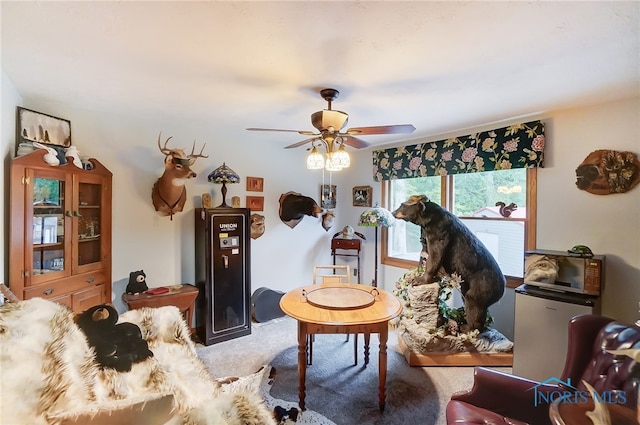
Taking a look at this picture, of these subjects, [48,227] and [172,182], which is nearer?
[48,227]

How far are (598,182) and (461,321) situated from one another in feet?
5.88

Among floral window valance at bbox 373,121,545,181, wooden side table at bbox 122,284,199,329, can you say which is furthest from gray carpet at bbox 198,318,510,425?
floral window valance at bbox 373,121,545,181

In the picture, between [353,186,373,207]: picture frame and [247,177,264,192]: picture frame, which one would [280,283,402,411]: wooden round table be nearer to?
[247,177,264,192]: picture frame

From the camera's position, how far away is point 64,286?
88.7 inches

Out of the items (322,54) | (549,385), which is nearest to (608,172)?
(549,385)

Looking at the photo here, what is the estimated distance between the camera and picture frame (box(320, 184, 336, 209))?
4.59 metres

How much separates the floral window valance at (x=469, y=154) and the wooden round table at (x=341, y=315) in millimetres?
1882

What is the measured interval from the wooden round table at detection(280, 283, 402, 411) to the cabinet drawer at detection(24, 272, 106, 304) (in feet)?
5.63

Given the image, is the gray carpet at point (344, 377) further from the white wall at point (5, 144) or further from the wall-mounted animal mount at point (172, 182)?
the white wall at point (5, 144)

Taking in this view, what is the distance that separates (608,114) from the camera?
8.10 ft

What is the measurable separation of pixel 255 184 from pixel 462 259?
263 cm

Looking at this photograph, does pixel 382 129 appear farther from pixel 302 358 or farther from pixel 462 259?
pixel 302 358

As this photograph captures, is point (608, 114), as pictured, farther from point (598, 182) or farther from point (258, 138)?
point (258, 138)

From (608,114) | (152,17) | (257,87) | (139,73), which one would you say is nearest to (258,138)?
(257,87)
